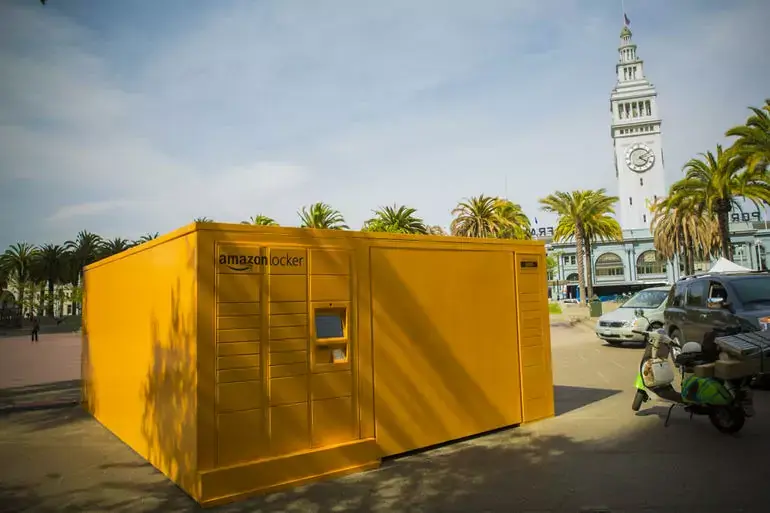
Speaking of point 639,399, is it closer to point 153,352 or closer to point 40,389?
point 153,352

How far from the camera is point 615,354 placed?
570 inches

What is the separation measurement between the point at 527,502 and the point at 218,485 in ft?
8.58

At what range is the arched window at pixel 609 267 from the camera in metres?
79.4

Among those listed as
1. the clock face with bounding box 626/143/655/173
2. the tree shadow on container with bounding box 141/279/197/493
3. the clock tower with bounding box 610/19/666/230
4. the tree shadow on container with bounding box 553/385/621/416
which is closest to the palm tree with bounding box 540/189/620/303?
the tree shadow on container with bounding box 553/385/621/416

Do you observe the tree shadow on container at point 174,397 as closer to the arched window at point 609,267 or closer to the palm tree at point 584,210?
the palm tree at point 584,210

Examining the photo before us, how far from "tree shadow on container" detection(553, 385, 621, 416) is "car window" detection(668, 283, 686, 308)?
11.9ft

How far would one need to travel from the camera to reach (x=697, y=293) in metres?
10.6

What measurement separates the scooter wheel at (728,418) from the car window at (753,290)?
357cm

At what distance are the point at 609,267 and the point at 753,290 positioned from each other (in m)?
76.4

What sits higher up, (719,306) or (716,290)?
(716,290)

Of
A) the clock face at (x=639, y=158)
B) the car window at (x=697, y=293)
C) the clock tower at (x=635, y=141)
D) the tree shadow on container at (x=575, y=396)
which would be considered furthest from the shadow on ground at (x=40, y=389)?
the clock face at (x=639, y=158)

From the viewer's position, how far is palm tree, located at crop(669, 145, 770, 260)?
66.5 ft

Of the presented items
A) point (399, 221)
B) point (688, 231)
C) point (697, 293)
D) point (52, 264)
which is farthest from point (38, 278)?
point (697, 293)

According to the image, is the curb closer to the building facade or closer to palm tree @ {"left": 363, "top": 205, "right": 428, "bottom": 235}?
palm tree @ {"left": 363, "top": 205, "right": 428, "bottom": 235}
